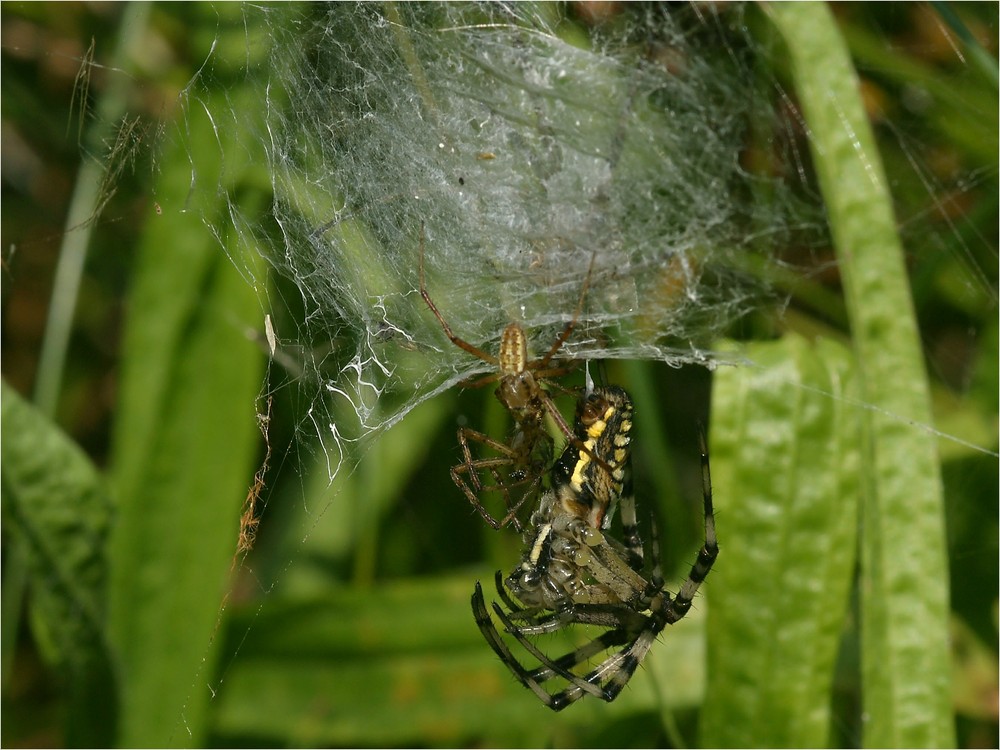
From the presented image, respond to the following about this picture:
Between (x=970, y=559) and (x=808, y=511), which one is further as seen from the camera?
(x=970, y=559)

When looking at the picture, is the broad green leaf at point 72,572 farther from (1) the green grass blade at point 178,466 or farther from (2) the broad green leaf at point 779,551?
(2) the broad green leaf at point 779,551

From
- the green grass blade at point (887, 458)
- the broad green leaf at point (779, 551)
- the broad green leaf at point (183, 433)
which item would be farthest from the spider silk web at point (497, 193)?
the green grass blade at point (887, 458)

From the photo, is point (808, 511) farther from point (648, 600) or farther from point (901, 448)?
point (648, 600)

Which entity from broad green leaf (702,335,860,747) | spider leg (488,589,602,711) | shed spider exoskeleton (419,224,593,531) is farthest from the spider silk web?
spider leg (488,589,602,711)

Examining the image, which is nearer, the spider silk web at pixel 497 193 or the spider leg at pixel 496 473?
the spider silk web at pixel 497 193

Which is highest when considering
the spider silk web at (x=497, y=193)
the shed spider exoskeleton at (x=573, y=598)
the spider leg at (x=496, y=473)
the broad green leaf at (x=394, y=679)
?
the spider silk web at (x=497, y=193)

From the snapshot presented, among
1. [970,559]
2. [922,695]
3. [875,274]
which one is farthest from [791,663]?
[875,274]
